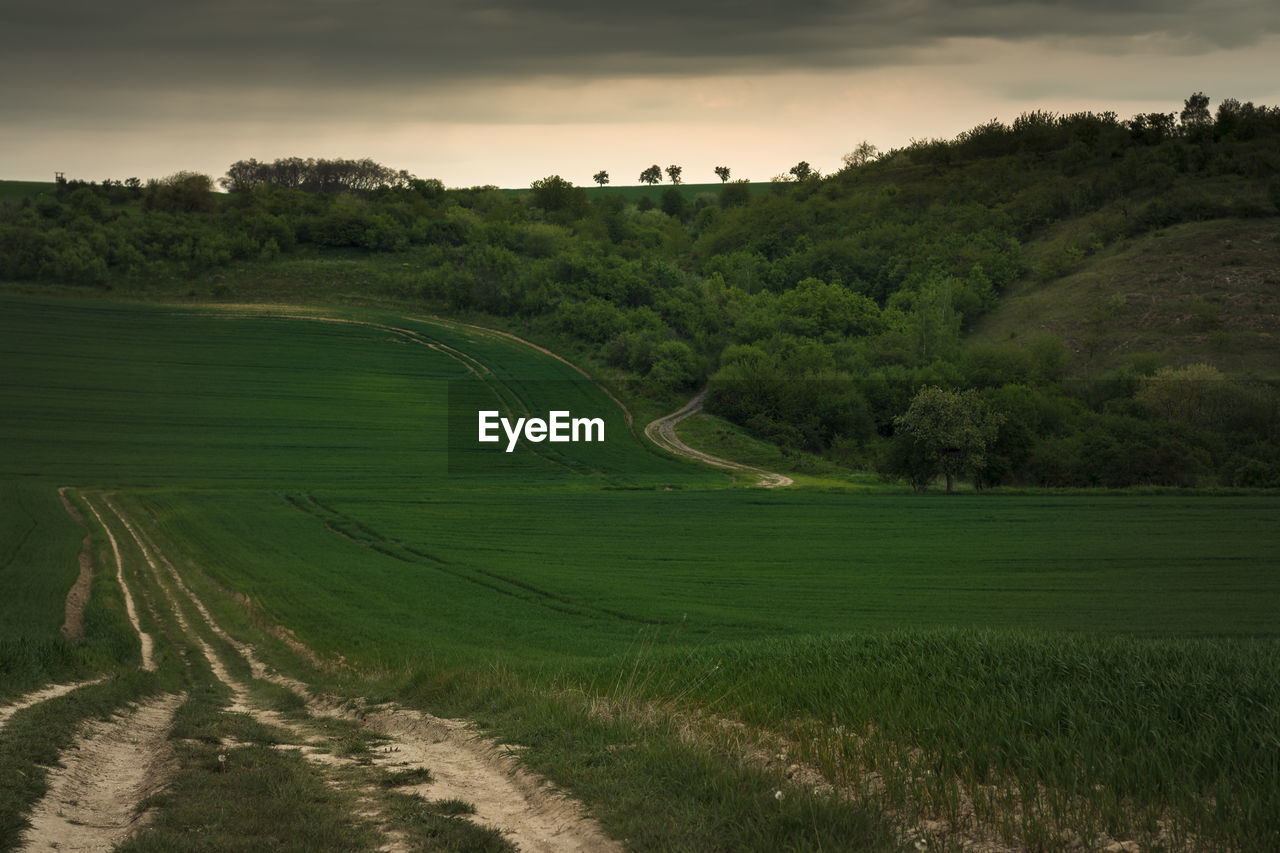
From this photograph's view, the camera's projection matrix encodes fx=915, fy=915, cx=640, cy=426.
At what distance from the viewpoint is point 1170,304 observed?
422 ft

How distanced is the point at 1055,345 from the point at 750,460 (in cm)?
4817

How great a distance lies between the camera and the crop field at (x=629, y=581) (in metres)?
8.96

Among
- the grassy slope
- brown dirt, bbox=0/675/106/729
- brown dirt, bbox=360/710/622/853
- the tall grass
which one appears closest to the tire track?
brown dirt, bbox=0/675/106/729

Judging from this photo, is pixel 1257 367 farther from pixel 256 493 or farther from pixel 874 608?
pixel 256 493

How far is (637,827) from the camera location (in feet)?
26.5

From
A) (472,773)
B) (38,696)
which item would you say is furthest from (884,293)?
(472,773)

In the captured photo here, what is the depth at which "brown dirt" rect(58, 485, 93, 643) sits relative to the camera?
27281 millimetres

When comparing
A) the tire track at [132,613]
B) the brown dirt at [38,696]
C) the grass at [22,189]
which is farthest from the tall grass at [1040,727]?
the grass at [22,189]

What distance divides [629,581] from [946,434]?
42.0 metres

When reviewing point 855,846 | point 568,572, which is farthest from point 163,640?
point 855,846

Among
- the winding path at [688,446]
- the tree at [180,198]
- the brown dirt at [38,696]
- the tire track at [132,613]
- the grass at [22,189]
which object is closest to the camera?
Result: the brown dirt at [38,696]

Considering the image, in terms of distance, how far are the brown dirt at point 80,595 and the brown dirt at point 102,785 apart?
13267mm

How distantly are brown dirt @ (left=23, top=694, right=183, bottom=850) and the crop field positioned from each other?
13.5 feet

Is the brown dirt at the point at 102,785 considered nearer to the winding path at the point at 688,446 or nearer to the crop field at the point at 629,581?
the crop field at the point at 629,581
